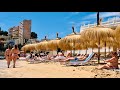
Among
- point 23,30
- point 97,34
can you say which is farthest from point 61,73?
point 23,30

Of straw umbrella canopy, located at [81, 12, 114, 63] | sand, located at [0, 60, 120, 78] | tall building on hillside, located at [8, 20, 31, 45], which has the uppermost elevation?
tall building on hillside, located at [8, 20, 31, 45]

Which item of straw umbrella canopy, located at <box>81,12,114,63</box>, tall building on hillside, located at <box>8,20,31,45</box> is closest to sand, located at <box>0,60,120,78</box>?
tall building on hillside, located at <box>8,20,31,45</box>

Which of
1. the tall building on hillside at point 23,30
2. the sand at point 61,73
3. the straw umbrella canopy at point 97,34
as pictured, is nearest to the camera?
the sand at point 61,73

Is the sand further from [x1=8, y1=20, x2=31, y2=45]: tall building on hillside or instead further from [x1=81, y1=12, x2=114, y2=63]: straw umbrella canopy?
[x1=81, y1=12, x2=114, y2=63]: straw umbrella canopy

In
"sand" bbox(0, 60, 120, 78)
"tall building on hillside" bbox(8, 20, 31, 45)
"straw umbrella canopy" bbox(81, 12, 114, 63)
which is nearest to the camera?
"sand" bbox(0, 60, 120, 78)

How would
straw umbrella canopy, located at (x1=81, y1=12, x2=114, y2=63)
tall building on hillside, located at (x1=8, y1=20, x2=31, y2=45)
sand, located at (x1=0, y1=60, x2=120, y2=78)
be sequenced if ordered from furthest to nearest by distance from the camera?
straw umbrella canopy, located at (x1=81, y1=12, x2=114, y2=63) < tall building on hillside, located at (x1=8, y1=20, x2=31, y2=45) < sand, located at (x1=0, y1=60, x2=120, y2=78)

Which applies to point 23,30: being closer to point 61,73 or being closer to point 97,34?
point 97,34

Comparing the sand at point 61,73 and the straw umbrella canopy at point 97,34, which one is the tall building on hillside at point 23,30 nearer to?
the sand at point 61,73

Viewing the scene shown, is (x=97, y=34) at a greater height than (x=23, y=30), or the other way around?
(x=23, y=30)

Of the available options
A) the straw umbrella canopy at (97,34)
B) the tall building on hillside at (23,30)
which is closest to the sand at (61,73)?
the tall building on hillside at (23,30)
